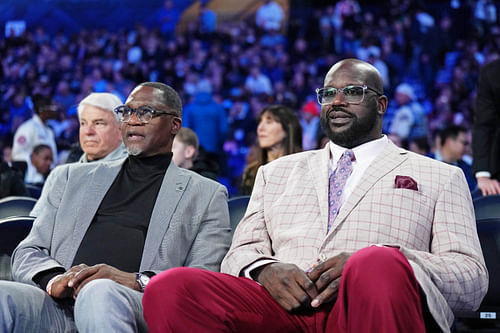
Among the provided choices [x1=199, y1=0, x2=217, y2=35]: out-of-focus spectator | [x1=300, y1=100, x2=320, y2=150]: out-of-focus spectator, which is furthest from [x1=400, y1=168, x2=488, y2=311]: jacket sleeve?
[x1=199, y1=0, x2=217, y2=35]: out-of-focus spectator

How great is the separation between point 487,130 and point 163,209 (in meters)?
1.95

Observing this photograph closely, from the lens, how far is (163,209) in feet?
10.5

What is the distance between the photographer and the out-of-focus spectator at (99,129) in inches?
165

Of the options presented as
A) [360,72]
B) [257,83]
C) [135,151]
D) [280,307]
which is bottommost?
[280,307]

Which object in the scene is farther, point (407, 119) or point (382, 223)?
point (407, 119)

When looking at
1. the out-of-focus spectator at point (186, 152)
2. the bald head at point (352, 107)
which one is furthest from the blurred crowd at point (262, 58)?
the bald head at point (352, 107)

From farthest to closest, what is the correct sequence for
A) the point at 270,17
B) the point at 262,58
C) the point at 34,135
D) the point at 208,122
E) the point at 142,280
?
1. the point at 270,17
2. the point at 262,58
3. the point at 208,122
4. the point at 34,135
5. the point at 142,280

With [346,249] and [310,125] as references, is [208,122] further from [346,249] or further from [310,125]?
[346,249]

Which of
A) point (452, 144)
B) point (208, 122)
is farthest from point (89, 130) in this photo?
point (208, 122)

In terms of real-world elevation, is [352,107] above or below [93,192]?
above

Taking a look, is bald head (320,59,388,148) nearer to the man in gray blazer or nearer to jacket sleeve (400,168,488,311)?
jacket sleeve (400,168,488,311)

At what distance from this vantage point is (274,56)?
13719mm

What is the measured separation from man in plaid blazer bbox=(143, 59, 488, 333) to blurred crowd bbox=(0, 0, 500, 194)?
25.8 feet

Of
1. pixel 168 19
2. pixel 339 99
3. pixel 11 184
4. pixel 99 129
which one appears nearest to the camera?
pixel 339 99
